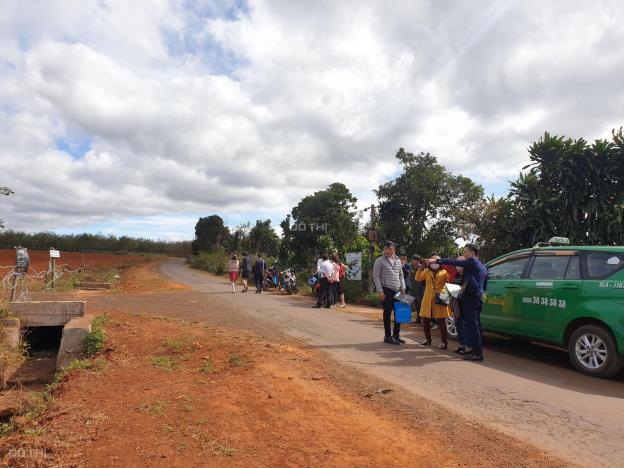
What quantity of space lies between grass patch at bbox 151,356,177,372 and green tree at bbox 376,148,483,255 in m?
15.2

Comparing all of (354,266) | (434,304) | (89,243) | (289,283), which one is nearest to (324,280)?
(354,266)

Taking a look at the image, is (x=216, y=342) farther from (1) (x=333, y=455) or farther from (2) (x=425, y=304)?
(1) (x=333, y=455)

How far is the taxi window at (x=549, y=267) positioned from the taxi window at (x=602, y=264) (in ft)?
1.18

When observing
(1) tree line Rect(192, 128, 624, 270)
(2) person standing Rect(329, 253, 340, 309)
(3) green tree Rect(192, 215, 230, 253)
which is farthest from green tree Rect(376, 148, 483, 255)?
(3) green tree Rect(192, 215, 230, 253)

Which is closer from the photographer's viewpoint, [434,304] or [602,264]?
[602,264]

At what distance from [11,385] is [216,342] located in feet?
12.2

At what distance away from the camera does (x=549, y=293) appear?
6.74m

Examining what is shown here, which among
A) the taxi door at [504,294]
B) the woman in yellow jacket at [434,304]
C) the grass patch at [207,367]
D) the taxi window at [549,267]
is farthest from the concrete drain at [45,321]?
the taxi window at [549,267]

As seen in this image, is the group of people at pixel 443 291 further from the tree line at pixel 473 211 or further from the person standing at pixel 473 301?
the tree line at pixel 473 211

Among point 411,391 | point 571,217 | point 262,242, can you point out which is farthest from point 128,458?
point 262,242

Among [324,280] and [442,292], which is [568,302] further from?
[324,280]

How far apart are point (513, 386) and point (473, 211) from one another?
35.0 ft

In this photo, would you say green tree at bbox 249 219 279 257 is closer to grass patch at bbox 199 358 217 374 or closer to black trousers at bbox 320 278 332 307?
black trousers at bbox 320 278 332 307

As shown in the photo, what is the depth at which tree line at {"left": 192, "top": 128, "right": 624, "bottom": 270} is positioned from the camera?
1159cm
